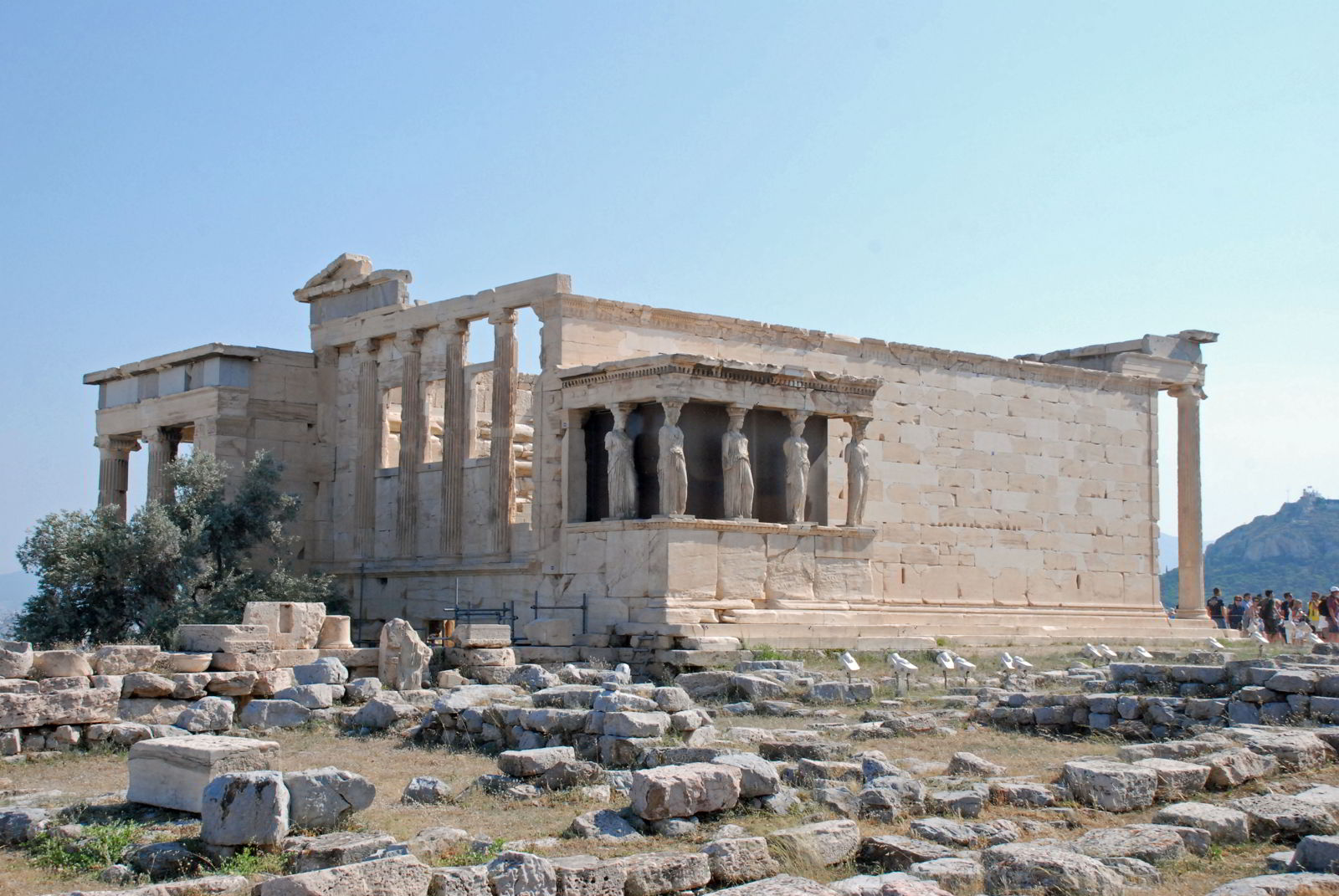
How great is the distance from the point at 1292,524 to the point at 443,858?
3586 inches

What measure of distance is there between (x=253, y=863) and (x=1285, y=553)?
3519 inches

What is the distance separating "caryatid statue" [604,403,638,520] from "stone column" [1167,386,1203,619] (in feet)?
41.0

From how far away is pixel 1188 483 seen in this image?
27.7 metres

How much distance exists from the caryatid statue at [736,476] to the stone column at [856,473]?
1919 mm

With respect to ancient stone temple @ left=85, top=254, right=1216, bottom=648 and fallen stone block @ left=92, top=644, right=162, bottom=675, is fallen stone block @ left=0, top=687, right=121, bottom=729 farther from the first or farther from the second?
ancient stone temple @ left=85, top=254, right=1216, bottom=648

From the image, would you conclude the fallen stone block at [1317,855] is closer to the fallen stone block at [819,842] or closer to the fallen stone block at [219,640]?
the fallen stone block at [819,842]

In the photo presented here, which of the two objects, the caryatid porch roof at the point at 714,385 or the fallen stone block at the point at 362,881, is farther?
the caryatid porch roof at the point at 714,385

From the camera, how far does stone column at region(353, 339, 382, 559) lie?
22.9 meters

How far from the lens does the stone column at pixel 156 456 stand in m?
24.1

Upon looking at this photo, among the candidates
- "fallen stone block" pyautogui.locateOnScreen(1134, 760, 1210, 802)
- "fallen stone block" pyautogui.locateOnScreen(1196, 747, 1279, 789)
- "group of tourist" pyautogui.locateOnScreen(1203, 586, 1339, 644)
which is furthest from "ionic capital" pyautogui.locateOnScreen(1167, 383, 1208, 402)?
"fallen stone block" pyautogui.locateOnScreen(1134, 760, 1210, 802)

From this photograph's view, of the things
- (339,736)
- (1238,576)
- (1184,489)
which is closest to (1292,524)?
(1238,576)

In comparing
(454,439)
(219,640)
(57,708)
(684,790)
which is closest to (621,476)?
(454,439)

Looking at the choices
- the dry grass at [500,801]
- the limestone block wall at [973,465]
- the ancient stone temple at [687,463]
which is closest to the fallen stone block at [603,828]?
the dry grass at [500,801]

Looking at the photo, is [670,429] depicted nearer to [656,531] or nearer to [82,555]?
[656,531]
